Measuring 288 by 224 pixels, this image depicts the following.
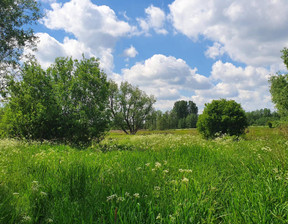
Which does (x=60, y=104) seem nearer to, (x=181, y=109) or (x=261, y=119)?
(x=261, y=119)

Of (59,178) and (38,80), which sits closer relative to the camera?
(59,178)

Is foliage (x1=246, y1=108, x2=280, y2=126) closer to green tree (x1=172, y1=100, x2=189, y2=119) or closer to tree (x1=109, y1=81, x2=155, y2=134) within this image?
tree (x1=109, y1=81, x2=155, y2=134)

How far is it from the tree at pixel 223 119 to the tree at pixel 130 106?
27149 millimetres

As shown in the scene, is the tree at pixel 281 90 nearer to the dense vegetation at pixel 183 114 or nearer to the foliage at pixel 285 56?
the foliage at pixel 285 56

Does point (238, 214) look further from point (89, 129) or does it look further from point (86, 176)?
point (89, 129)

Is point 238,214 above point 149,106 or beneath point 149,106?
beneath

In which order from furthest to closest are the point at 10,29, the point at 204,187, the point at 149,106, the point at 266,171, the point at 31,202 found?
the point at 149,106, the point at 10,29, the point at 266,171, the point at 204,187, the point at 31,202

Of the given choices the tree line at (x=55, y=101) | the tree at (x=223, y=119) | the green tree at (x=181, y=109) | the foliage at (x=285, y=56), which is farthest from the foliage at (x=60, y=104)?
the green tree at (x=181, y=109)

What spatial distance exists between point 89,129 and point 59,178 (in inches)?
366

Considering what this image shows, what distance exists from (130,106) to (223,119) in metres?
31.2

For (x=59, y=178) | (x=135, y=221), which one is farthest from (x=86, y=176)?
(x=135, y=221)

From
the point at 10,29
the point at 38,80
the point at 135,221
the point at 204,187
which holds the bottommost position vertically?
the point at 135,221

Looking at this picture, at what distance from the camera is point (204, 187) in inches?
122

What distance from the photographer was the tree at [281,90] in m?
26.9
